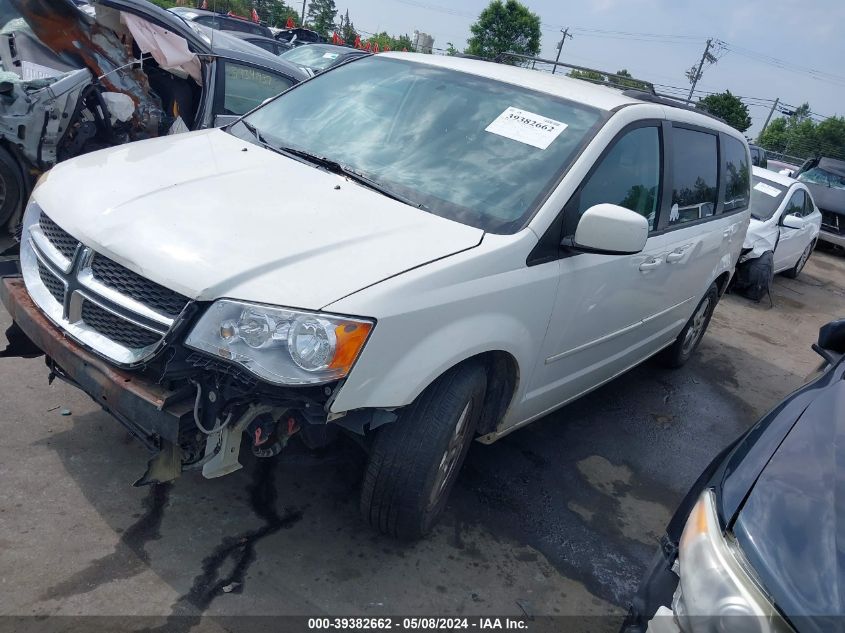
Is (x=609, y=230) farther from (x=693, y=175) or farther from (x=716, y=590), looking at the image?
(x=693, y=175)

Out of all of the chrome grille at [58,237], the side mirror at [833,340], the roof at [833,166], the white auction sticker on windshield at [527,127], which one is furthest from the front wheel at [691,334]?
the roof at [833,166]

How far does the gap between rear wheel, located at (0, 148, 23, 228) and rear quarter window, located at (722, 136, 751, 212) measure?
16.7ft

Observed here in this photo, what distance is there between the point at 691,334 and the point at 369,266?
4.05 metres

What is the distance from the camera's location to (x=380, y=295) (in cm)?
231

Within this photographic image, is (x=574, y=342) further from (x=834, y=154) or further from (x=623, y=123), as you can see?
(x=834, y=154)

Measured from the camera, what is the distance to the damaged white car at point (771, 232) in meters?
8.77

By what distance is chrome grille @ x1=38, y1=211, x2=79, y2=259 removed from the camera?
2.68m

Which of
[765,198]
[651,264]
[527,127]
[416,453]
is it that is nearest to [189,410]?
[416,453]

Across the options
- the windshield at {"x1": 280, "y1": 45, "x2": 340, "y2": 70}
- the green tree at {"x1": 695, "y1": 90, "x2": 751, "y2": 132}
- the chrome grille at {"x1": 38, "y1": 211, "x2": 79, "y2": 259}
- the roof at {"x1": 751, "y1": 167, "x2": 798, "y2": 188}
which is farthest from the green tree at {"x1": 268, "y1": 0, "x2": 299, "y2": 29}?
the chrome grille at {"x1": 38, "y1": 211, "x2": 79, "y2": 259}

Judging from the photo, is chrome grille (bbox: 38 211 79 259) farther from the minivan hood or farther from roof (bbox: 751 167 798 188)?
roof (bbox: 751 167 798 188)

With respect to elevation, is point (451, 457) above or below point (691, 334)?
above

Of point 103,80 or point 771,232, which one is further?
point 771,232

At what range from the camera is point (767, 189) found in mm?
9695

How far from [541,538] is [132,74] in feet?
16.6
